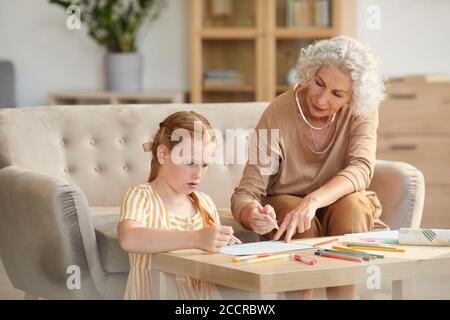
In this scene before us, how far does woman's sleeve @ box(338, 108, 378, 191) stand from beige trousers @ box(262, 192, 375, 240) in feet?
0.18

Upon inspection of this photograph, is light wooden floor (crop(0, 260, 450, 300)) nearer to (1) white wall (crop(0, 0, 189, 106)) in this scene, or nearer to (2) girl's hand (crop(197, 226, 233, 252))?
(2) girl's hand (crop(197, 226, 233, 252))

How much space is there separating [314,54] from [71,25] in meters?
3.06

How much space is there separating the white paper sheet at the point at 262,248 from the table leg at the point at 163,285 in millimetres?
142

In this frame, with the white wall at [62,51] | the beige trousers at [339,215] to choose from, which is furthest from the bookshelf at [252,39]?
the beige trousers at [339,215]

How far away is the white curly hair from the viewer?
2.48m

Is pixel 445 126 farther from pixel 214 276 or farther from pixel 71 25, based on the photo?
pixel 214 276

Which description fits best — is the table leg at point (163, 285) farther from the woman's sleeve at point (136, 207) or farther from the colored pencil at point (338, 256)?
the colored pencil at point (338, 256)

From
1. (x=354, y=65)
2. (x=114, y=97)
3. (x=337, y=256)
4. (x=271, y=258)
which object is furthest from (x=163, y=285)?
(x=114, y=97)

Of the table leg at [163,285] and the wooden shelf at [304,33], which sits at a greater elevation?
the wooden shelf at [304,33]

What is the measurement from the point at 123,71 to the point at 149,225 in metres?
3.14

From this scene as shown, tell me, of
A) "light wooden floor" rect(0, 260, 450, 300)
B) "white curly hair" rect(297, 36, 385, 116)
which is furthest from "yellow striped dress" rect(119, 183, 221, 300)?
"light wooden floor" rect(0, 260, 450, 300)

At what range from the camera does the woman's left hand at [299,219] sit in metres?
2.15

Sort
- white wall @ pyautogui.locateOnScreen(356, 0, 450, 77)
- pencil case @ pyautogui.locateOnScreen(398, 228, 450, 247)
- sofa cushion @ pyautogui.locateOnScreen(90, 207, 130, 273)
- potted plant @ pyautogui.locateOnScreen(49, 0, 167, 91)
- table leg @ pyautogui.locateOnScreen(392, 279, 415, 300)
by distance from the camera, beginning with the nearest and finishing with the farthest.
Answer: table leg @ pyautogui.locateOnScreen(392, 279, 415, 300) → pencil case @ pyautogui.locateOnScreen(398, 228, 450, 247) → sofa cushion @ pyautogui.locateOnScreen(90, 207, 130, 273) → white wall @ pyautogui.locateOnScreen(356, 0, 450, 77) → potted plant @ pyautogui.locateOnScreen(49, 0, 167, 91)

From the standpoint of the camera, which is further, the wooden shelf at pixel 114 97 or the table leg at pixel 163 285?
the wooden shelf at pixel 114 97
